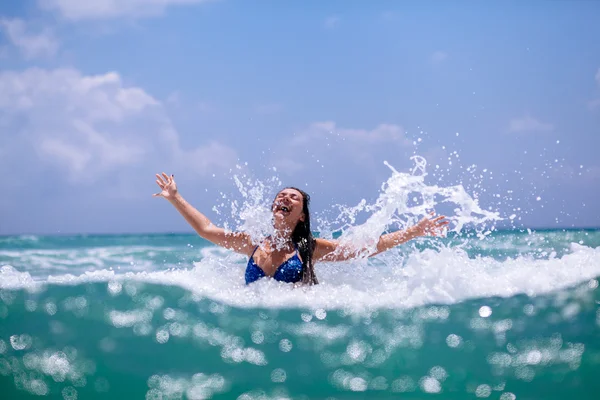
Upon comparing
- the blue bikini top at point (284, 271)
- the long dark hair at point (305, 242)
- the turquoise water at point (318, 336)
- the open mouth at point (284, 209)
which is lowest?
the turquoise water at point (318, 336)

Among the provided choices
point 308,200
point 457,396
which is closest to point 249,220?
point 308,200

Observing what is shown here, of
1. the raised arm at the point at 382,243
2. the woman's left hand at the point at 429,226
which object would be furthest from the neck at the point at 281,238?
the woman's left hand at the point at 429,226

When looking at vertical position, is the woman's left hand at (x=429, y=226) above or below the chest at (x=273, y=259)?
above

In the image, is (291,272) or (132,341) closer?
(132,341)

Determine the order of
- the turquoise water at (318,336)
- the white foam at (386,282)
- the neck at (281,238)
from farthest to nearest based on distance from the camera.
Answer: the neck at (281,238) < the white foam at (386,282) < the turquoise water at (318,336)

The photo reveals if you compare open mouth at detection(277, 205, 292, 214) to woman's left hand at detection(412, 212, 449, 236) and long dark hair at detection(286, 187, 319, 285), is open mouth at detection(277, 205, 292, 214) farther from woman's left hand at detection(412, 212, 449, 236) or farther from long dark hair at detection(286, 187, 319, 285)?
woman's left hand at detection(412, 212, 449, 236)

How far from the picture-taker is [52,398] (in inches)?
133

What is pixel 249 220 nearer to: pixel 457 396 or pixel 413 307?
pixel 413 307

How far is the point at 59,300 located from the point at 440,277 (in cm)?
416

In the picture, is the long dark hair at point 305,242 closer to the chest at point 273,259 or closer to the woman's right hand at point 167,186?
the chest at point 273,259

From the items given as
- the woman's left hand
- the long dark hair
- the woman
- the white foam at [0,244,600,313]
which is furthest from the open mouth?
the woman's left hand

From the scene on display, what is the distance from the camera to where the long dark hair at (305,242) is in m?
6.02

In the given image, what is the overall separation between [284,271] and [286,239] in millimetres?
439

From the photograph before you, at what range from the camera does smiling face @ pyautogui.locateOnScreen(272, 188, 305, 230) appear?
6027 mm
